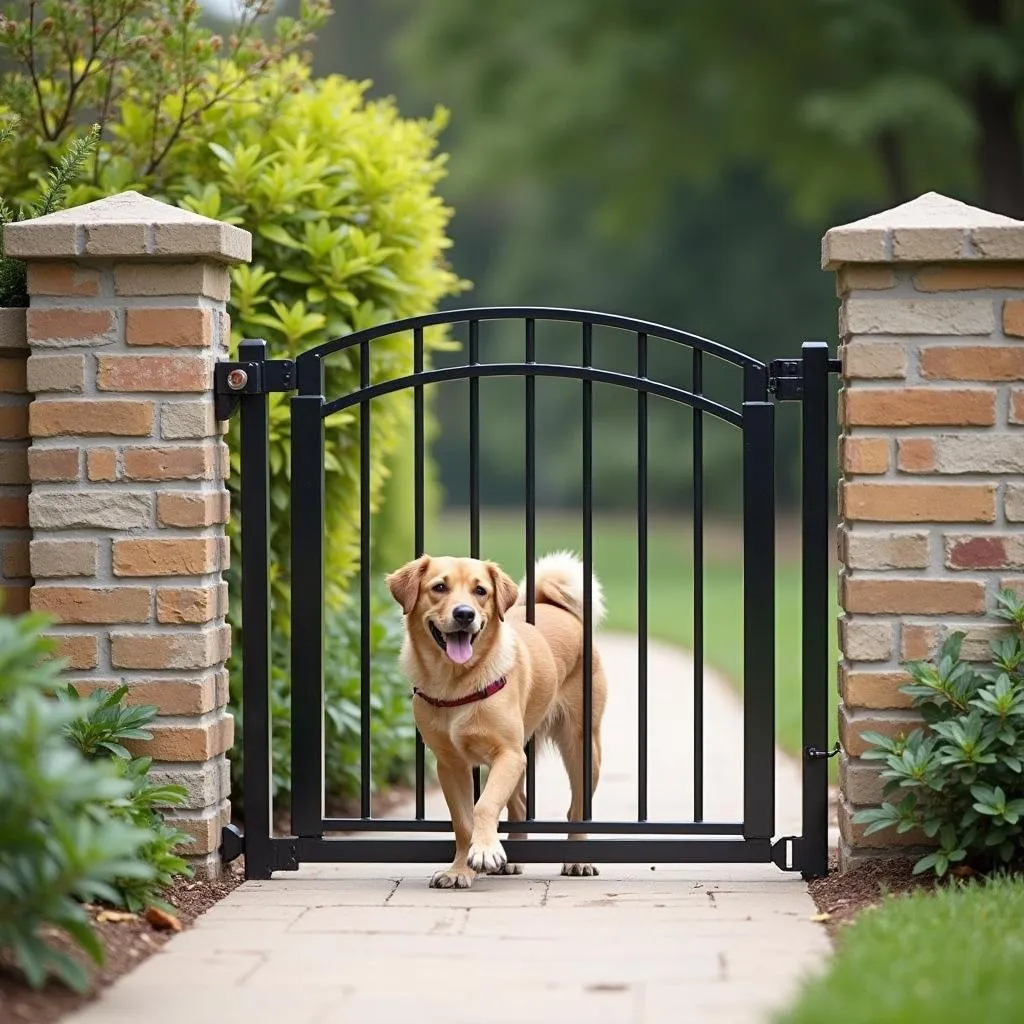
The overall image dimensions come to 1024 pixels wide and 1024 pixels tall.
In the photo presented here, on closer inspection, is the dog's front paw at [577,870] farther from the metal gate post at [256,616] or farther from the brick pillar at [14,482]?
the brick pillar at [14,482]

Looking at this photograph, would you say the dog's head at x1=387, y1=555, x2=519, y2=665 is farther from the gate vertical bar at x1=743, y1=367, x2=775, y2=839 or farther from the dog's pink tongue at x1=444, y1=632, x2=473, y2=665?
the gate vertical bar at x1=743, y1=367, x2=775, y2=839

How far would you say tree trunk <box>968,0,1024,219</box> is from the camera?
1888 centimetres

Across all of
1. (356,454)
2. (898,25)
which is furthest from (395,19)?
(356,454)

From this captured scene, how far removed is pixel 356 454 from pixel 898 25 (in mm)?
14892

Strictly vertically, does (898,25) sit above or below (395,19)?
below

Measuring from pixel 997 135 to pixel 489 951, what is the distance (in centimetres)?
1751

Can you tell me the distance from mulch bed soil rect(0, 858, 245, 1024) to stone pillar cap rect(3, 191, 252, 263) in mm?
1955

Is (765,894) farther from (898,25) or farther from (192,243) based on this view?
(898,25)

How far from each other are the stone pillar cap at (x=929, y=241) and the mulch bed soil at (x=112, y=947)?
276cm

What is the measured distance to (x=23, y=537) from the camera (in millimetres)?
5461

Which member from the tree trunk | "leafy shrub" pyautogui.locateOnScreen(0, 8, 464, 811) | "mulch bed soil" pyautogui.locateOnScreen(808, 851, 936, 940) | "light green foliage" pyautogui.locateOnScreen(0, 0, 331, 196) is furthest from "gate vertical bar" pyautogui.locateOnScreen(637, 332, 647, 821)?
the tree trunk

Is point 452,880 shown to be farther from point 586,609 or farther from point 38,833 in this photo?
point 38,833

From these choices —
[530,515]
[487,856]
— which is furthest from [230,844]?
[530,515]

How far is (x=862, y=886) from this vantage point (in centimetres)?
510
